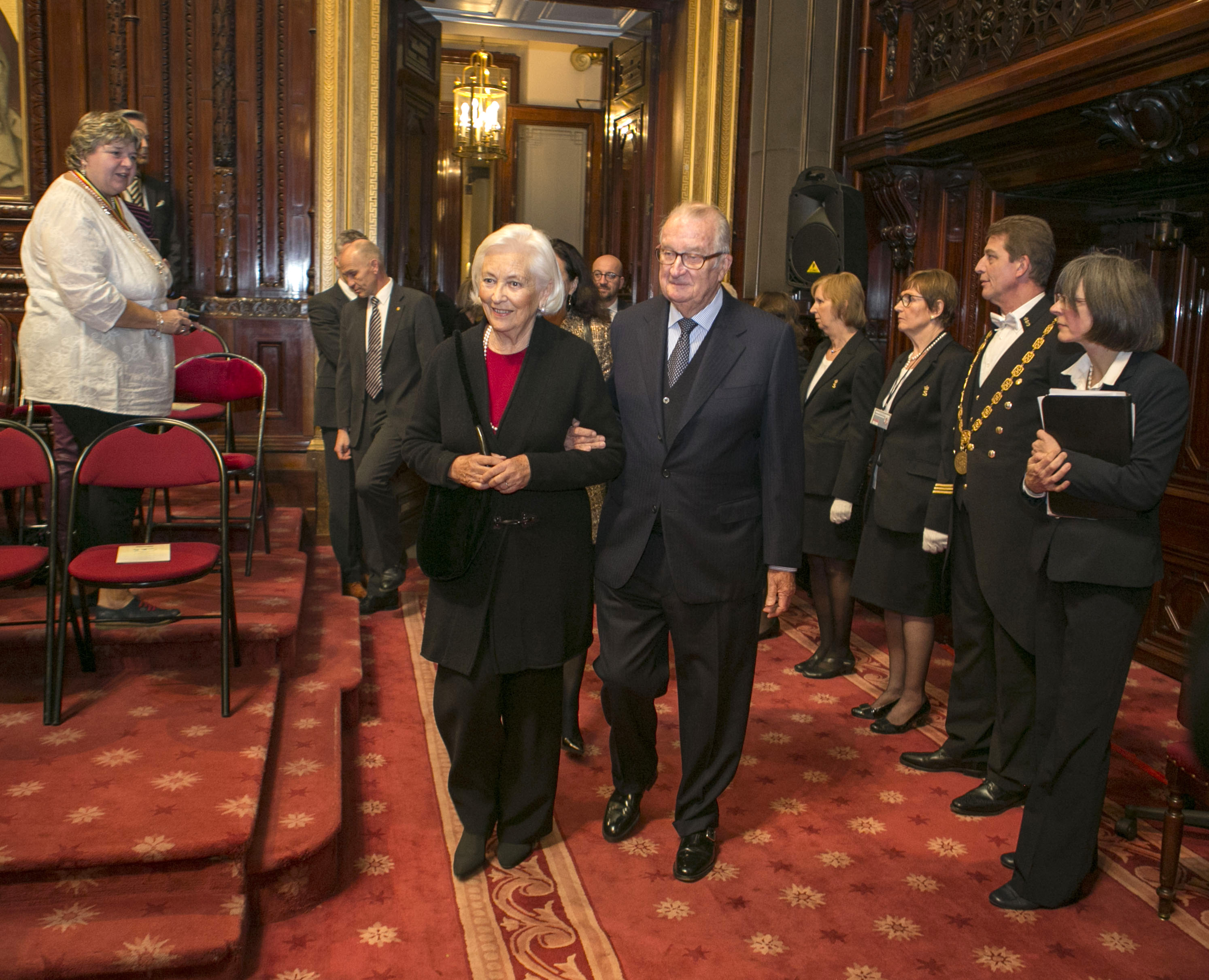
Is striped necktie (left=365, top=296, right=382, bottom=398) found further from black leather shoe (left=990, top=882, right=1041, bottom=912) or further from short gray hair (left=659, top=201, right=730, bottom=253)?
black leather shoe (left=990, top=882, right=1041, bottom=912)

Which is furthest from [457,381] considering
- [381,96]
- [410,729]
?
[381,96]

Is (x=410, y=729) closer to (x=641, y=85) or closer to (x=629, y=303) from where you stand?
(x=629, y=303)

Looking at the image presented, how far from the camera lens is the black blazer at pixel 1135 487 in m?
2.35

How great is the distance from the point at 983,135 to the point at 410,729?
12.3 feet

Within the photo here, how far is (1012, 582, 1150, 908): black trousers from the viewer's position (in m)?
2.45

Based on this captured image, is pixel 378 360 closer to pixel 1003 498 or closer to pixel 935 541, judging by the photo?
pixel 935 541

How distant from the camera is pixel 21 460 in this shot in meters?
3.17

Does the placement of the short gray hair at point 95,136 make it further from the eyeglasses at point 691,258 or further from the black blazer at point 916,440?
the black blazer at point 916,440

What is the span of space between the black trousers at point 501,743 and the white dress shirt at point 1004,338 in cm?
161

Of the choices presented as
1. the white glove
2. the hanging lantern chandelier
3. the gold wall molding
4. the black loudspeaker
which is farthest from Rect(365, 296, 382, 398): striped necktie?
the hanging lantern chandelier

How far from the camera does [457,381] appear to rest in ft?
8.20

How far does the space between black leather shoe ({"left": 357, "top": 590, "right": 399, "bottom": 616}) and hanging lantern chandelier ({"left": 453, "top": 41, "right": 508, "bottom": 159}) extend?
17.3 ft

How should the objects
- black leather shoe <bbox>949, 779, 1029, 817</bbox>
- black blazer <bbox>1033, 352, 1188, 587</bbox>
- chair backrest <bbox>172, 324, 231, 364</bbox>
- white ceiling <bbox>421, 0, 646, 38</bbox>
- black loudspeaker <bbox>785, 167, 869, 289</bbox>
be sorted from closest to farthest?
black blazer <bbox>1033, 352, 1188, 587</bbox>, black leather shoe <bbox>949, 779, 1029, 817</bbox>, black loudspeaker <bbox>785, 167, 869, 289</bbox>, chair backrest <bbox>172, 324, 231, 364</bbox>, white ceiling <bbox>421, 0, 646, 38</bbox>

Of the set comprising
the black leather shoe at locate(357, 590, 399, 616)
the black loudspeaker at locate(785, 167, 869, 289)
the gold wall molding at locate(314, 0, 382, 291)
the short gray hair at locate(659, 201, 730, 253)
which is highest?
the gold wall molding at locate(314, 0, 382, 291)
